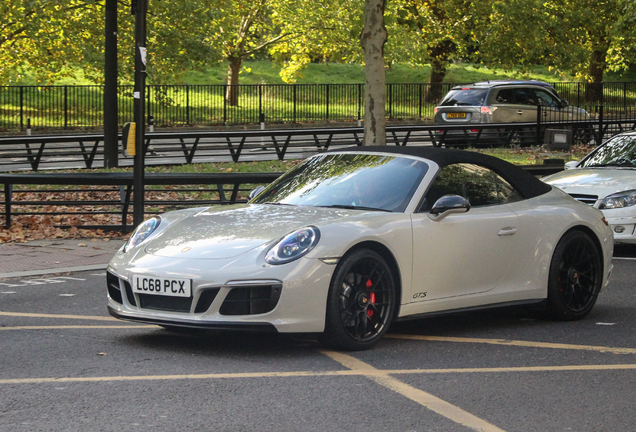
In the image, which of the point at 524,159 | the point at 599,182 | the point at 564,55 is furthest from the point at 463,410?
the point at 564,55

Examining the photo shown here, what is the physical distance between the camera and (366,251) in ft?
21.1

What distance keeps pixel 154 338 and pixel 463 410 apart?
2.64 meters

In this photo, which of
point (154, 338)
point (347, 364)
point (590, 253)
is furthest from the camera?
point (590, 253)

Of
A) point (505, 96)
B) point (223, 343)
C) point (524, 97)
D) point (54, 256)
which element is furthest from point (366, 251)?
point (524, 97)

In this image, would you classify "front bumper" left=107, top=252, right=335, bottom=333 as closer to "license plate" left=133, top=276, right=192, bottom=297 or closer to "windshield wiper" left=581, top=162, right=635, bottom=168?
"license plate" left=133, top=276, right=192, bottom=297

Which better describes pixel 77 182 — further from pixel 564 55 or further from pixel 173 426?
pixel 564 55

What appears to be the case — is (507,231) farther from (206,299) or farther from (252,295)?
(206,299)

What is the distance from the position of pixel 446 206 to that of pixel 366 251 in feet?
2.52

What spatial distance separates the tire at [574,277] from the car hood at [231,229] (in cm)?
198

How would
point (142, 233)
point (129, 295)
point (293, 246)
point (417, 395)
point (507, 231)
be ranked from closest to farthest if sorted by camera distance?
point (417, 395) < point (293, 246) < point (129, 295) < point (142, 233) < point (507, 231)

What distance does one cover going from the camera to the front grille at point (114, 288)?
665cm

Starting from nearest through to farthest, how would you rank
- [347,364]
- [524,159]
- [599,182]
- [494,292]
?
[347,364] → [494,292] → [599,182] → [524,159]

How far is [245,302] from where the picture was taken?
6.11 metres

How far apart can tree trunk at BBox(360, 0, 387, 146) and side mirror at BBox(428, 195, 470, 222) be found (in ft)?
32.9
